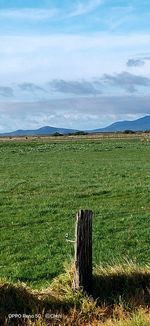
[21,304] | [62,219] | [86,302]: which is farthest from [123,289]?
[62,219]

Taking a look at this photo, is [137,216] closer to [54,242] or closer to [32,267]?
[54,242]

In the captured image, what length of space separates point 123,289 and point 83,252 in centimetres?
79

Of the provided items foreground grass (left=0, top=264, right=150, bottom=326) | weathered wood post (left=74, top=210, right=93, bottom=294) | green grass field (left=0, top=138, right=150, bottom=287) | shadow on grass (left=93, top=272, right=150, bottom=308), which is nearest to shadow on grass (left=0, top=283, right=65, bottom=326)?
foreground grass (left=0, top=264, right=150, bottom=326)

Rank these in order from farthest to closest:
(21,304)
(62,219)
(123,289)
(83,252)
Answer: (62,219)
(123,289)
(83,252)
(21,304)

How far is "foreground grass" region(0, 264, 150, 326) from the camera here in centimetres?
661

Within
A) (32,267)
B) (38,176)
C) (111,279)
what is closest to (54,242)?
(32,267)

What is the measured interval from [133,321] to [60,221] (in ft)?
38.1

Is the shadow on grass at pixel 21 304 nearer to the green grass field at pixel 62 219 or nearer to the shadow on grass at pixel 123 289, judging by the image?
the shadow on grass at pixel 123 289

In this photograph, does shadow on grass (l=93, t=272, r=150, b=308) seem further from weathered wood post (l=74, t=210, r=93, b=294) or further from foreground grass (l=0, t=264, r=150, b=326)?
weathered wood post (l=74, t=210, r=93, b=294)

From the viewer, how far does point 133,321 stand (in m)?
6.32

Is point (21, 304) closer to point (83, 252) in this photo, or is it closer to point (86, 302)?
point (86, 302)

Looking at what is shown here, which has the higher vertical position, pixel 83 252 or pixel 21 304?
pixel 83 252

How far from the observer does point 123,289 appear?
24.3 feet

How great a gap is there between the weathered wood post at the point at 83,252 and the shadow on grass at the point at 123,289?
0.21 metres
